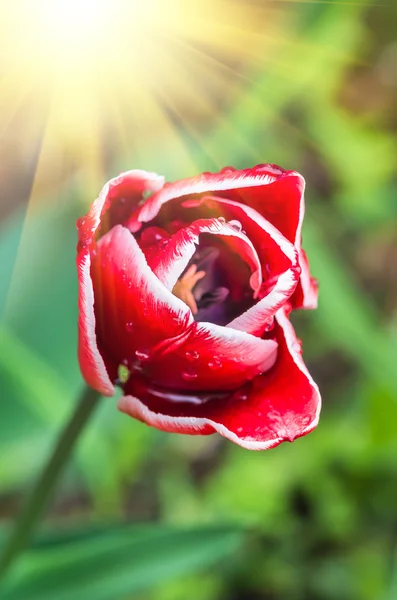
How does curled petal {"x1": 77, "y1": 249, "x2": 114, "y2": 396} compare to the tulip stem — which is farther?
the tulip stem

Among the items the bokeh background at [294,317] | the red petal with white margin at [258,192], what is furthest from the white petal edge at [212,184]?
the bokeh background at [294,317]

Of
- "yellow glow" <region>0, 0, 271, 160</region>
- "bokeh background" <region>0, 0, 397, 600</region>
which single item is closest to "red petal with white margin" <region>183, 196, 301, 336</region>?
"bokeh background" <region>0, 0, 397, 600</region>

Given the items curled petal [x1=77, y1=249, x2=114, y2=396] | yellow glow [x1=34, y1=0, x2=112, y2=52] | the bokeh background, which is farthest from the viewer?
yellow glow [x1=34, y1=0, x2=112, y2=52]

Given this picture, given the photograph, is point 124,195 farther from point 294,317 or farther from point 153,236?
point 294,317

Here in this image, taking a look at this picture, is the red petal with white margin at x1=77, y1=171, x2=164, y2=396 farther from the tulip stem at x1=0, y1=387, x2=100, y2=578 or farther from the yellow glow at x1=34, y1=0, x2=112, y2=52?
the yellow glow at x1=34, y1=0, x2=112, y2=52

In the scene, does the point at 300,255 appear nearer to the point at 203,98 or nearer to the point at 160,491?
the point at 160,491

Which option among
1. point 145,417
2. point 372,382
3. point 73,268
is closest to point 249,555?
point 372,382

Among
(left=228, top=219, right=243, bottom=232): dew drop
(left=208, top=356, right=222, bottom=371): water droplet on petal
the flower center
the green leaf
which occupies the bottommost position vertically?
the green leaf
